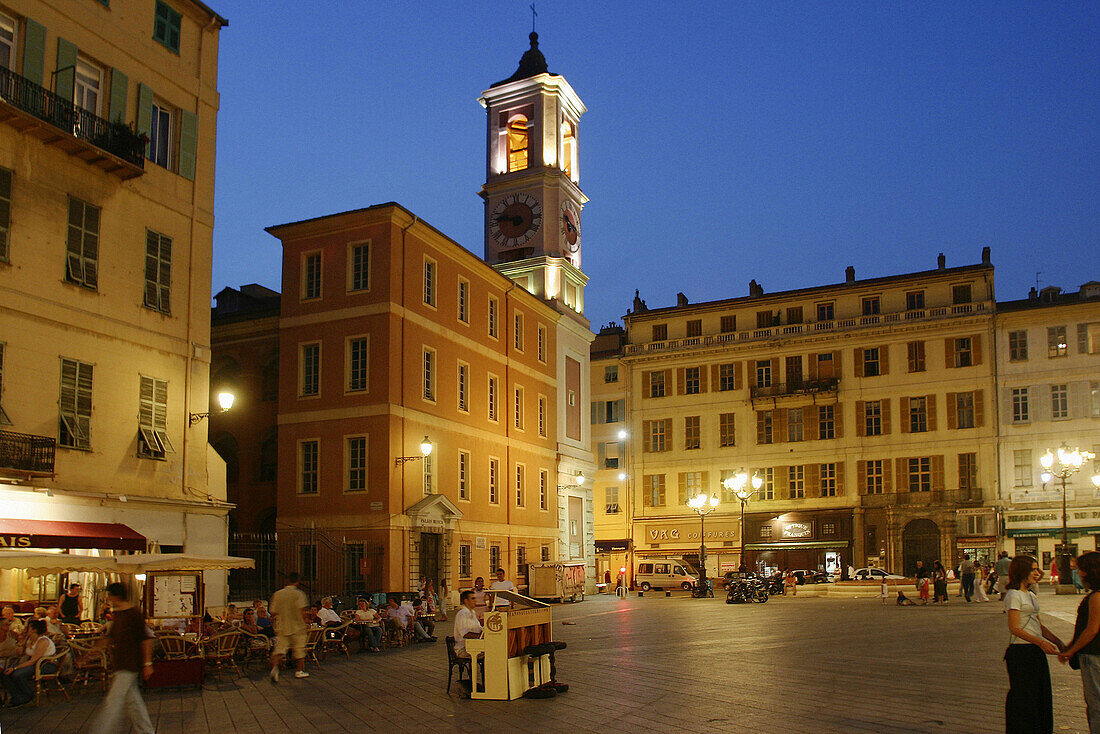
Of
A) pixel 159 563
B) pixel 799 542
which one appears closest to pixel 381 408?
pixel 159 563

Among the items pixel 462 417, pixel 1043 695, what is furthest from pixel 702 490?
pixel 1043 695

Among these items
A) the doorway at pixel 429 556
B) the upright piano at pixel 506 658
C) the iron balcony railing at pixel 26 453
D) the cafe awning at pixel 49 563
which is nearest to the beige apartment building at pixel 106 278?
the iron balcony railing at pixel 26 453

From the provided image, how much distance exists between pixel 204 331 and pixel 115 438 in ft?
12.8

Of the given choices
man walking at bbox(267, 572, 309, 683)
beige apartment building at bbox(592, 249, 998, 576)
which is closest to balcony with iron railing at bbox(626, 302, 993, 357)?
beige apartment building at bbox(592, 249, 998, 576)

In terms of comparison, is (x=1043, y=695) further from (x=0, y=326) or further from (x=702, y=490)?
(x=702, y=490)

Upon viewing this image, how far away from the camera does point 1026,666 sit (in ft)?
27.0

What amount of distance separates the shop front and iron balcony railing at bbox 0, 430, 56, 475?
4111 cm

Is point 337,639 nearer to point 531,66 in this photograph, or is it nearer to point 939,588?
point 939,588

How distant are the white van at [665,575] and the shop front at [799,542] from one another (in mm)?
6476

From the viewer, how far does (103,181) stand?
22.7 m

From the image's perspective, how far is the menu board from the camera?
883 inches

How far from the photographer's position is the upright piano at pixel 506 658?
13.5m

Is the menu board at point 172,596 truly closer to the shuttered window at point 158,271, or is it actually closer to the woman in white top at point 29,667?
the shuttered window at point 158,271

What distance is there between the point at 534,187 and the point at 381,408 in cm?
2001
